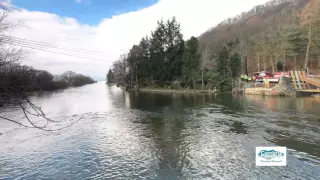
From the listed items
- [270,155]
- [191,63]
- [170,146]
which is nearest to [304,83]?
[191,63]

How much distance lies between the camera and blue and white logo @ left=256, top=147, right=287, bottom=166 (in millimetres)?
7386

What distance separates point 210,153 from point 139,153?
3.03 metres

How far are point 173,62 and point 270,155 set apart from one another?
45.3 m

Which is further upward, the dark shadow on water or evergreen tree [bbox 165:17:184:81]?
evergreen tree [bbox 165:17:184:81]

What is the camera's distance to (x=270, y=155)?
7.78m

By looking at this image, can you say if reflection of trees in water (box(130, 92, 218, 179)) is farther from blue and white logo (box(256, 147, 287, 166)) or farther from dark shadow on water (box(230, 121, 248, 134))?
dark shadow on water (box(230, 121, 248, 134))

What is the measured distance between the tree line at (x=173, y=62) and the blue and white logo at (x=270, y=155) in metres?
36.9

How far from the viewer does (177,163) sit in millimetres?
9836

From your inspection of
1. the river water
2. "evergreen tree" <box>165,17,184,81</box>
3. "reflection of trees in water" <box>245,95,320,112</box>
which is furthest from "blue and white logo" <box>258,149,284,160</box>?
"evergreen tree" <box>165,17,184,81</box>

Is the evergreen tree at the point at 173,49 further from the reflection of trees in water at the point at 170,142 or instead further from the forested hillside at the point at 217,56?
the reflection of trees in water at the point at 170,142

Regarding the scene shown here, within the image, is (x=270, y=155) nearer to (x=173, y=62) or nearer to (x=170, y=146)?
(x=170, y=146)

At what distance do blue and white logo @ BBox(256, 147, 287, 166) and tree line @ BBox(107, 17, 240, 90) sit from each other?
36.9 m

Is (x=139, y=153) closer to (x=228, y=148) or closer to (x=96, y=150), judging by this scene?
(x=96, y=150)

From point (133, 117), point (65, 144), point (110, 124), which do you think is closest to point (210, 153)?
point (65, 144)
